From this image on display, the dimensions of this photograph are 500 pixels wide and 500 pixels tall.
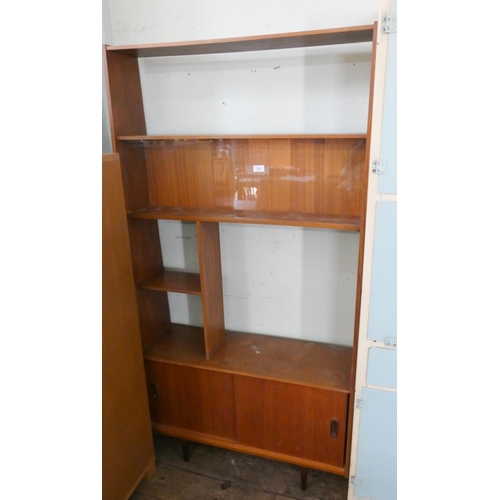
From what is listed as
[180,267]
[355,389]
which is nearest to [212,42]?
[180,267]

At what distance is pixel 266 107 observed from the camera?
1789mm

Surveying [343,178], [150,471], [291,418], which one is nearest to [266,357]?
[291,418]

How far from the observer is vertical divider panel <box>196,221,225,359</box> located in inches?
71.7

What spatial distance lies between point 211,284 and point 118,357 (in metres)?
0.55

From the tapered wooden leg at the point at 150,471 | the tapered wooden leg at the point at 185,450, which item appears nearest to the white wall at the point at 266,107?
the tapered wooden leg at the point at 185,450

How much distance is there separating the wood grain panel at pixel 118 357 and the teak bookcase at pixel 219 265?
→ 246 mm

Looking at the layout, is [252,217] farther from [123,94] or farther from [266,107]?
[123,94]

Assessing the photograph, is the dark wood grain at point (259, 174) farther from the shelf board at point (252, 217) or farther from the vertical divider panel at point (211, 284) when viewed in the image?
the vertical divider panel at point (211, 284)

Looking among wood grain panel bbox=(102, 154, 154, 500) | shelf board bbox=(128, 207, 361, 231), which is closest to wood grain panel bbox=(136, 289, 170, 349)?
wood grain panel bbox=(102, 154, 154, 500)

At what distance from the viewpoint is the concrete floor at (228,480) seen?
6.12 feet

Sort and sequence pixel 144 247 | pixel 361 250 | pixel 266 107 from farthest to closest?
pixel 144 247
pixel 266 107
pixel 361 250

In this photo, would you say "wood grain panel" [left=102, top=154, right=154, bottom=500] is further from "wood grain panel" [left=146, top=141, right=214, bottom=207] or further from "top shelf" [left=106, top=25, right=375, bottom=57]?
"top shelf" [left=106, top=25, right=375, bottom=57]

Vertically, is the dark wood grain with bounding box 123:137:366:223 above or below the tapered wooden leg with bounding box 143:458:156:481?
above

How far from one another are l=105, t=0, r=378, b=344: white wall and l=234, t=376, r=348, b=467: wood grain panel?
1.21 ft
